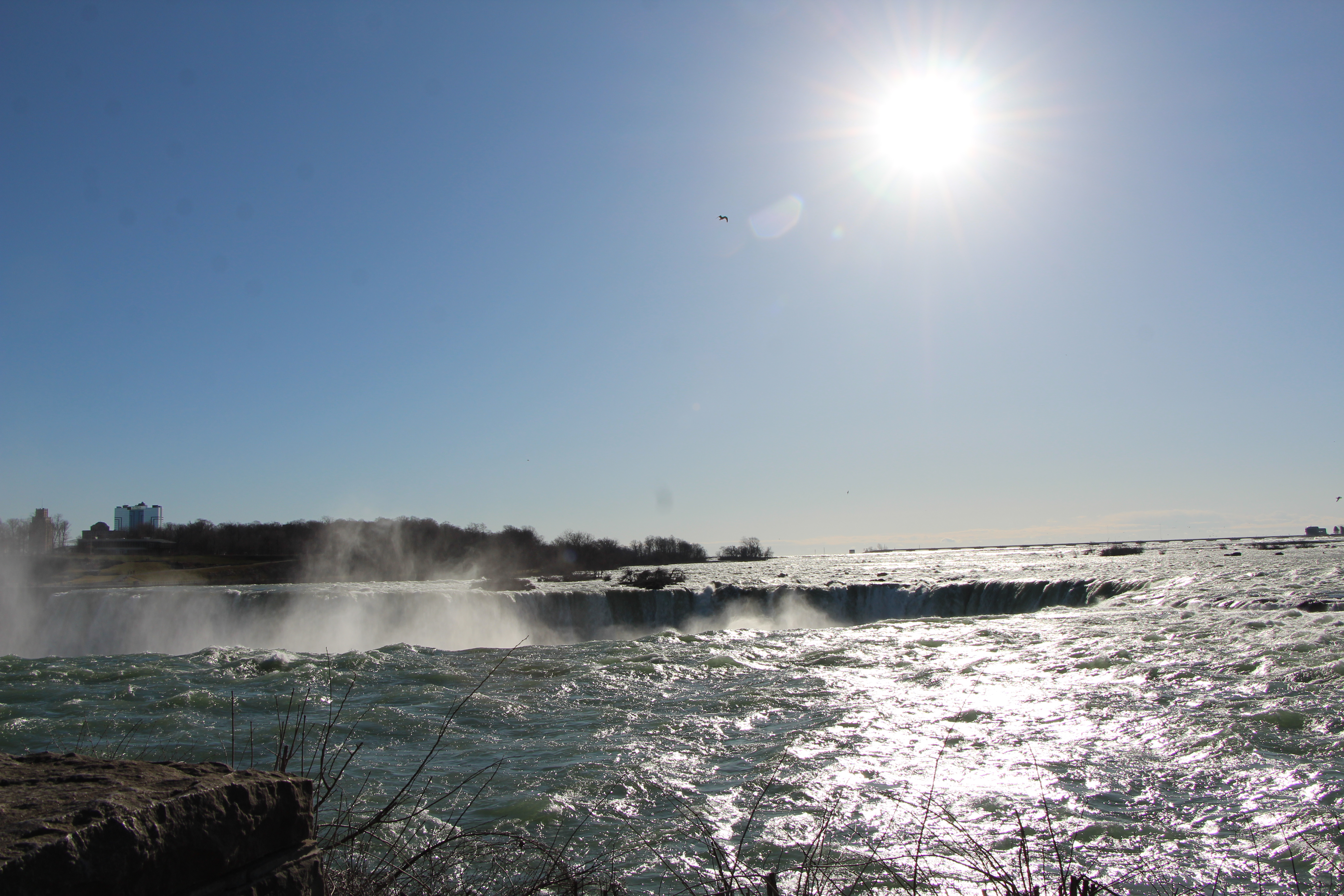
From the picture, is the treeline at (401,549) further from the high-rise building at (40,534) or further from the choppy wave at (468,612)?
the choppy wave at (468,612)

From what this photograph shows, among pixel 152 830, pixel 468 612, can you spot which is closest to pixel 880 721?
pixel 152 830

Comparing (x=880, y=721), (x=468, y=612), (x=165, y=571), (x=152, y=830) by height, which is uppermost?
(x=152, y=830)

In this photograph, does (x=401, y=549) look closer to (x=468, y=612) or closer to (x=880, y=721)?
(x=468, y=612)

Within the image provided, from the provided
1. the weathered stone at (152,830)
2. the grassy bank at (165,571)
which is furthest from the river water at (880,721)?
the grassy bank at (165,571)

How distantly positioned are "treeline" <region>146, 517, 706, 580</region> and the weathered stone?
53.8m

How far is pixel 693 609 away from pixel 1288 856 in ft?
82.2

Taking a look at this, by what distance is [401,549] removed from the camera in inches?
2518

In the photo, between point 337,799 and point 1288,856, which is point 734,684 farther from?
point 1288,856

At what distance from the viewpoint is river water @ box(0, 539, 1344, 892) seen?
642 cm

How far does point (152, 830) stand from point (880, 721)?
9.78 m

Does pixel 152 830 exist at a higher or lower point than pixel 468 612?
higher

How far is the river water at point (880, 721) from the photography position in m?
6.42

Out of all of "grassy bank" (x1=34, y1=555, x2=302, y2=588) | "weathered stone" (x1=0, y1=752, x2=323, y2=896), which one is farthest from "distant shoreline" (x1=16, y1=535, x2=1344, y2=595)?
"weathered stone" (x1=0, y1=752, x2=323, y2=896)

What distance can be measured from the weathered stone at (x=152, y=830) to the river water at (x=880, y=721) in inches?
47.7
